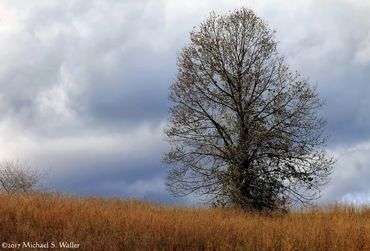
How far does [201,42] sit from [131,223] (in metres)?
15.5

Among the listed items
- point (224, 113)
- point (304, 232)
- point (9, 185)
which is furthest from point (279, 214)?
point (9, 185)

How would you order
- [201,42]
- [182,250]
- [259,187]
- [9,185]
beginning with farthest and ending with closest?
[9,185]
[201,42]
[259,187]
[182,250]

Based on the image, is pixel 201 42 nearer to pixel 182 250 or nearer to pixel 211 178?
pixel 211 178

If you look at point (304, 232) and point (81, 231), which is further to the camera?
point (304, 232)

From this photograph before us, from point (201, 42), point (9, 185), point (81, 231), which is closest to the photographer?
point (81, 231)

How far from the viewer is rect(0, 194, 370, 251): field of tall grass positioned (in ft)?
46.0

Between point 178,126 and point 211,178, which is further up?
point 178,126

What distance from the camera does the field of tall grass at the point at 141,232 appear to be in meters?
14.0

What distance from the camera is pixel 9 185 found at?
133 feet

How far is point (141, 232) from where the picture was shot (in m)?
15.5

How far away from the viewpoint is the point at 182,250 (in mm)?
13953

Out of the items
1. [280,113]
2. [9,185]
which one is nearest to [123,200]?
[280,113]

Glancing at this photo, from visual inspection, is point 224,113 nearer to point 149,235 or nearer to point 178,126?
point 178,126

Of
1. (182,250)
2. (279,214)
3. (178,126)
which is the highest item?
(178,126)
